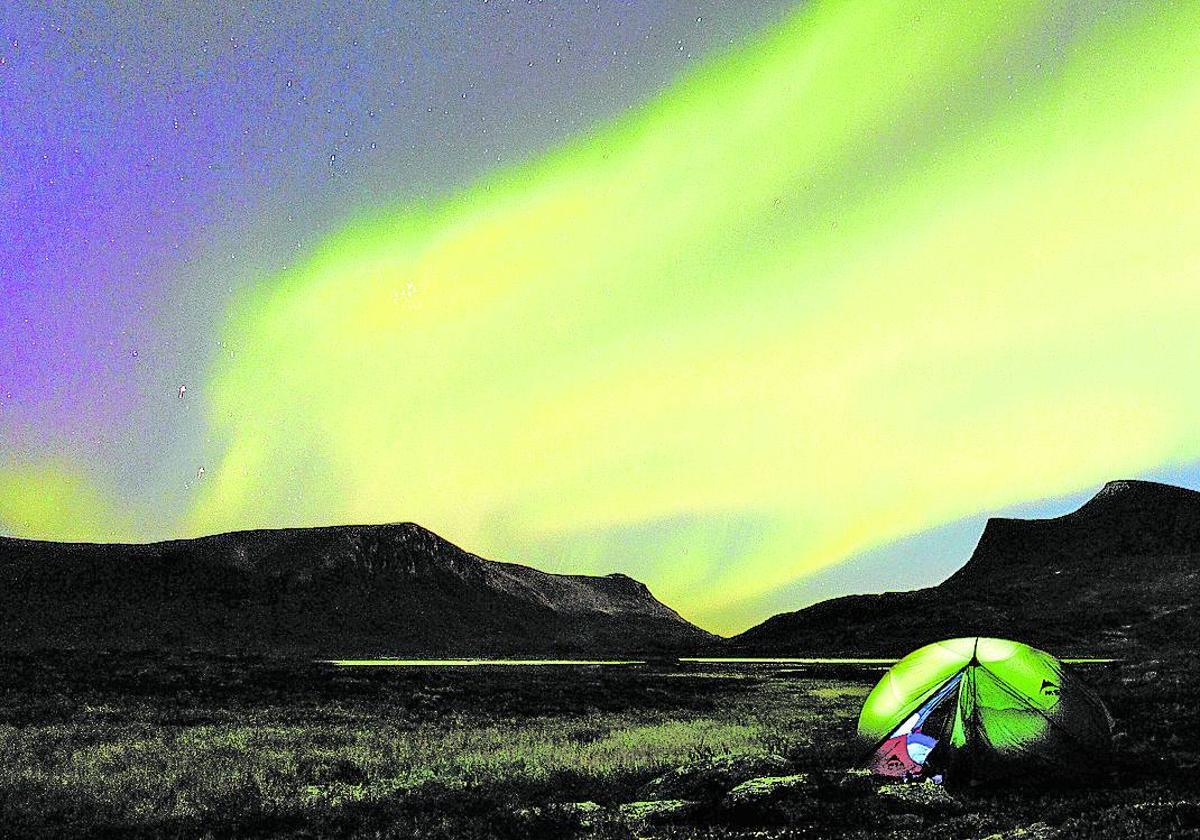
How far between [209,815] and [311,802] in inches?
75.5

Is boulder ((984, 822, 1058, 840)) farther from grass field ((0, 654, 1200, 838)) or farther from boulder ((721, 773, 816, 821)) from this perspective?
boulder ((721, 773, 816, 821))

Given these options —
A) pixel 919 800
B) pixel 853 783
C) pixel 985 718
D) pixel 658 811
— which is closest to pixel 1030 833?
pixel 919 800

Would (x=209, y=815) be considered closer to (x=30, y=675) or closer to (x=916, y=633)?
(x=30, y=675)

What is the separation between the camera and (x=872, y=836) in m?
13.6

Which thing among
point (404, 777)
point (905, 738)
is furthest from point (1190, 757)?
point (404, 777)

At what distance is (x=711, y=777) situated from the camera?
17.5 metres

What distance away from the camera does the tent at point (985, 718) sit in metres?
16.9

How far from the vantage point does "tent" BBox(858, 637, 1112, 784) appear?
16875 mm

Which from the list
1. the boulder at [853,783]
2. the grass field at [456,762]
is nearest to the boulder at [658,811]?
the grass field at [456,762]

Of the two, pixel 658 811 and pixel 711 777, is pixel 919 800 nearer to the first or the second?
pixel 711 777

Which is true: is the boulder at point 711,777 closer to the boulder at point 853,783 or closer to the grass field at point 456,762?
the grass field at point 456,762

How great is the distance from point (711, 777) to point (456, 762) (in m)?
8.43

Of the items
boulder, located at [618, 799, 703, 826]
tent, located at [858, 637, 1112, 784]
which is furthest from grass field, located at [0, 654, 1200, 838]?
tent, located at [858, 637, 1112, 784]

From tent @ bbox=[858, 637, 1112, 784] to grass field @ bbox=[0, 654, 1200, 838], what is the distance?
2.11ft
